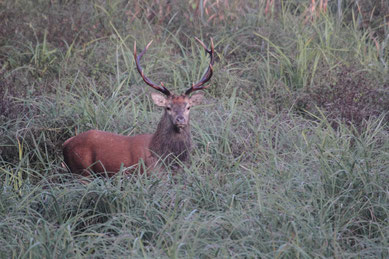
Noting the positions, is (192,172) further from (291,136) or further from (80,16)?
(80,16)

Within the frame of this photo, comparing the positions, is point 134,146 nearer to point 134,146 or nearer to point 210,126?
point 134,146

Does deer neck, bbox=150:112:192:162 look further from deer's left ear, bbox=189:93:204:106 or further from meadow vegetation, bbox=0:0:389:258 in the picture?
deer's left ear, bbox=189:93:204:106

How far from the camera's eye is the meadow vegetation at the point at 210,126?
383 cm

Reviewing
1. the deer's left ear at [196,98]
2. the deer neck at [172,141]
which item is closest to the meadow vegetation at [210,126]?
the deer neck at [172,141]

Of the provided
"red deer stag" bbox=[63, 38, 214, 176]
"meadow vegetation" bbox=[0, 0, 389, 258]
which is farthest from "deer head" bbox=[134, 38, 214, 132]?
"meadow vegetation" bbox=[0, 0, 389, 258]

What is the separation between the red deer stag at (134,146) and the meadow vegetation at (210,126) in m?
0.17

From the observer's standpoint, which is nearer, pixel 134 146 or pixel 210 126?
pixel 134 146

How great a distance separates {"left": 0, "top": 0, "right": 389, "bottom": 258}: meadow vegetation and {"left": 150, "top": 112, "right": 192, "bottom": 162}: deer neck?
4.5 inches

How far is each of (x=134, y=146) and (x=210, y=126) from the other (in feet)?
2.77

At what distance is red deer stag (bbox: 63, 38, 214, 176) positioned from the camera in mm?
5332

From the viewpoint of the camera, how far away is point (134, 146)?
537 centimetres

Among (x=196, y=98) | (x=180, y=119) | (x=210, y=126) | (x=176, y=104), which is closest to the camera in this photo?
(x=180, y=119)

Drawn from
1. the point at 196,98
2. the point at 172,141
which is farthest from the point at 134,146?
the point at 196,98

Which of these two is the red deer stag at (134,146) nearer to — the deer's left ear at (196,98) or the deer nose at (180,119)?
the deer nose at (180,119)
